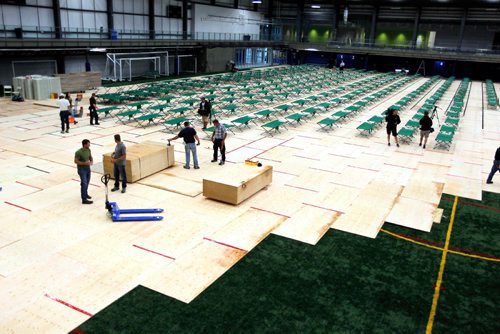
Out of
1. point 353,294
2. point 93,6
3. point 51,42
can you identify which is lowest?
point 353,294

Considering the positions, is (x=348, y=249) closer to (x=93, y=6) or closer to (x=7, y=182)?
(x=7, y=182)

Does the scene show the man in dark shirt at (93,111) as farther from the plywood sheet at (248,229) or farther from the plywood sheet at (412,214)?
the plywood sheet at (412,214)

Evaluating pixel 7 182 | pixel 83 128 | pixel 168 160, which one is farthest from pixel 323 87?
pixel 7 182

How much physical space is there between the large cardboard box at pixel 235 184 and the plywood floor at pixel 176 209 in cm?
29

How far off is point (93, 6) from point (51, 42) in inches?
412

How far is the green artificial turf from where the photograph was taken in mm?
7066

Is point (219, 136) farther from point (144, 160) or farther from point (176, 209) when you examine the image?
point (176, 209)

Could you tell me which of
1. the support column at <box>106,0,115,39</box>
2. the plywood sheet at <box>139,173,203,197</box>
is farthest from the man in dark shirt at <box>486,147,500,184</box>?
the support column at <box>106,0,115,39</box>

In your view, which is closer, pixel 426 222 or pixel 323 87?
pixel 426 222

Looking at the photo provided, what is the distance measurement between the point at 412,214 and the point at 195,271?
6.47m

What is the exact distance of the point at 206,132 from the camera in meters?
20.2

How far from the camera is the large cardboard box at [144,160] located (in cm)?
1301

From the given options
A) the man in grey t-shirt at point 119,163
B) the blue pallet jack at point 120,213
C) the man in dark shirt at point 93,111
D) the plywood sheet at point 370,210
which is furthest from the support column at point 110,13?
the plywood sheet at point 370,210

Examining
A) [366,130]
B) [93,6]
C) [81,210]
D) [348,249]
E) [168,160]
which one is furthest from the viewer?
[93,6]
